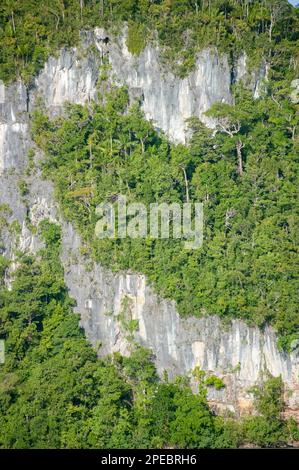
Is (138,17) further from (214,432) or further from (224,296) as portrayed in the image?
(214,432)

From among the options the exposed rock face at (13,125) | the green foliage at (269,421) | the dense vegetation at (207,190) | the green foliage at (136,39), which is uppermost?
the green foliage at (136,39)

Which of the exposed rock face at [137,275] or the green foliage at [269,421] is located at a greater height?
the exposed rock face at [137,275]

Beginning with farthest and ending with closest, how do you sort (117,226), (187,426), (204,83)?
(204,83) < (117,226) < (187,426)

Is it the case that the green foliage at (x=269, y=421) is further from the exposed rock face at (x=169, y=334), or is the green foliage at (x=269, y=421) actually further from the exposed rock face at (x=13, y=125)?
the exposed rock face at (x=13, y=125)

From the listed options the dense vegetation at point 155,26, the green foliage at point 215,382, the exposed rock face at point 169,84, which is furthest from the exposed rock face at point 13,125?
the green foliage at point 215,382

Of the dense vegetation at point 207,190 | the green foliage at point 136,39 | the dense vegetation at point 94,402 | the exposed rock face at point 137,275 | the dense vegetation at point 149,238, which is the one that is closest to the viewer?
the dense vegetation at point 94,402

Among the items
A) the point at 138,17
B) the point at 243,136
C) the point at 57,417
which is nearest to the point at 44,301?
the point at 57,417

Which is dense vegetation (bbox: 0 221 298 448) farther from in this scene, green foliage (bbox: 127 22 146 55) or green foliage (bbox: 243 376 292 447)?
green foliage (bbox: 127 22 146 55)
